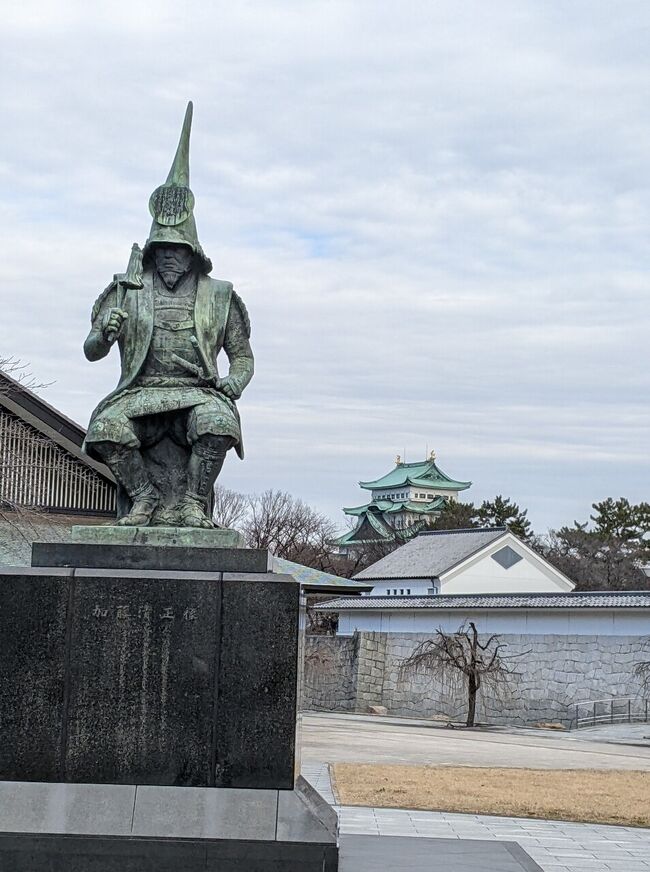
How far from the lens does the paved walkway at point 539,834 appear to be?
770cm

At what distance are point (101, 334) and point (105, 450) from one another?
675 millimetres

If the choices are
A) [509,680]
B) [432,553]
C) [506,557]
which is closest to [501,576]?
[506,557]

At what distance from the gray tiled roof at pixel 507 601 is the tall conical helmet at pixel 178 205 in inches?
962

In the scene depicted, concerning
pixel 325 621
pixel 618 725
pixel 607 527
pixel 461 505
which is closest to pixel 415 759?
pixel 618 725

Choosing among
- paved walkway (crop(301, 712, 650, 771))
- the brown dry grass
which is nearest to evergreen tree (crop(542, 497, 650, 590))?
paved walkway (crop(301, 712, 650, 771))

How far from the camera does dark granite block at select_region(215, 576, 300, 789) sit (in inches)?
228

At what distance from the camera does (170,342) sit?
22.3 feet

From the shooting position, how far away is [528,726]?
3036 cm

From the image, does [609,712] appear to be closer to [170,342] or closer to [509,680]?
[509,680]

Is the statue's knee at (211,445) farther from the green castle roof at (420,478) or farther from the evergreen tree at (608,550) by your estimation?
the green castle roof at (420,478)

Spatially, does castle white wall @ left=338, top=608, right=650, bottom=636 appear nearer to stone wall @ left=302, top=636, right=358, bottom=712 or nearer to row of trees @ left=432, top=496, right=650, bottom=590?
stone wall @ left=302, top=636, right=358, bottom=712

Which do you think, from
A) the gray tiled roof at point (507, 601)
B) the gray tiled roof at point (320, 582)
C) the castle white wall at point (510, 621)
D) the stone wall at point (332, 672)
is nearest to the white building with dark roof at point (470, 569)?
the gray tiled roof at point (507, 601)

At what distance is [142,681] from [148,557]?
65cm

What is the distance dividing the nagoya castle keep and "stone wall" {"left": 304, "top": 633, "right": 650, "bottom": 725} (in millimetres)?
22753
